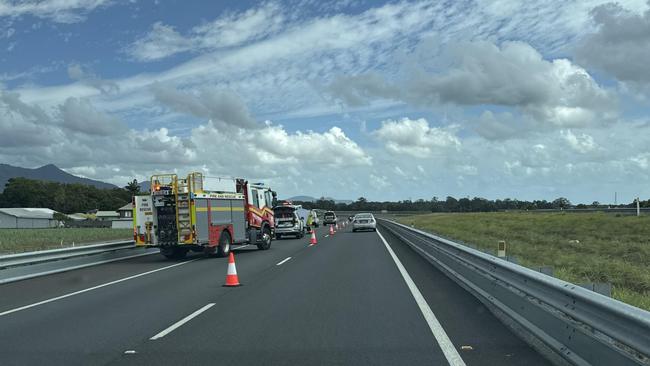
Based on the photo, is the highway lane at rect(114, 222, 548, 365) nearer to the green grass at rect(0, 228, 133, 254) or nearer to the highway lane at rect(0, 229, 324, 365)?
the highway lane at rect(0, 229, 324, 365)

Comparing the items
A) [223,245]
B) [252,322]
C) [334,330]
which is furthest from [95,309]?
[223,245]

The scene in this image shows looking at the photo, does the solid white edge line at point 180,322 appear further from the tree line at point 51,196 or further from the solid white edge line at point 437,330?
the tree line at point 51,196

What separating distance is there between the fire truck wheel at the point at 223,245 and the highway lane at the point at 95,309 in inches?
177

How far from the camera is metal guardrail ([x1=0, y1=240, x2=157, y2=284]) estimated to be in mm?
15688

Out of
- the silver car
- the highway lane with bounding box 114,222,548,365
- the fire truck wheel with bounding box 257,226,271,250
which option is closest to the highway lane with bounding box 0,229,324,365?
the highway lane with bounding box 114,222,548,365

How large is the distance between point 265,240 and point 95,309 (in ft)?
57.0

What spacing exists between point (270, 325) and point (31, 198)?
178620 millimetres

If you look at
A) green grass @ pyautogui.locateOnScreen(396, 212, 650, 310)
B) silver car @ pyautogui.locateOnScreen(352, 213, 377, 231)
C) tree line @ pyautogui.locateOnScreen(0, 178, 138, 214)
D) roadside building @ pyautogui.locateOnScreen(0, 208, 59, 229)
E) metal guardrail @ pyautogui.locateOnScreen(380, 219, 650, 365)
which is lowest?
green grass @ pyautogui.locateOnScreen(396, 212, 650, 310)

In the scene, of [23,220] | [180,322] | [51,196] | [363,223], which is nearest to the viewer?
[180,322]

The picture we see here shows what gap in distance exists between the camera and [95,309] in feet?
34.9

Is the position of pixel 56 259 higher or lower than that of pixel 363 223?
lower

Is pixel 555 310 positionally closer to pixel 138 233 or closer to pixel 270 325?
pixel 270 325

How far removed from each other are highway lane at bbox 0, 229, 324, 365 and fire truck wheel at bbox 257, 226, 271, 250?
8758 millimetres

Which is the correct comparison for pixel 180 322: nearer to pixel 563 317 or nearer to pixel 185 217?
pixel 563 317
